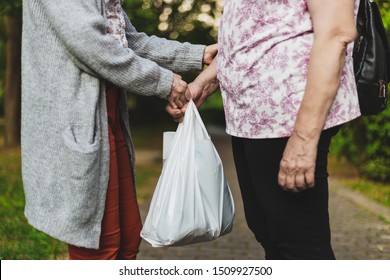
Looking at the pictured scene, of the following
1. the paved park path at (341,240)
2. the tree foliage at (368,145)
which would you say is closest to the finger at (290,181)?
the paved park path at (341,240)

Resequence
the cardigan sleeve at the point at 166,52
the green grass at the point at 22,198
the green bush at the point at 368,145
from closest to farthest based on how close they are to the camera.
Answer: the cardigan sleeve at the point at 166,52 < the green grass at the point at 22,198 < the green bush at the point at 368,145

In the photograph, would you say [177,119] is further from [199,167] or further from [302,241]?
[302,241]

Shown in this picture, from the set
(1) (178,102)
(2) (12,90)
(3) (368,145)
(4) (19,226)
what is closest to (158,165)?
(2) (12,90)

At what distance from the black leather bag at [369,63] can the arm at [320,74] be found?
255 mm

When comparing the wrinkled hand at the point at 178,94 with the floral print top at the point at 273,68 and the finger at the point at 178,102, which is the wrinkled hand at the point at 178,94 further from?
the floral print top at the point at 273,68

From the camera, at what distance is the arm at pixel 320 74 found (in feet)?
6.97

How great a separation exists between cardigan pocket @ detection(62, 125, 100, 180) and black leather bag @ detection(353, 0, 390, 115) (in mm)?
1053

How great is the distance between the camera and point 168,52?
9.78ft

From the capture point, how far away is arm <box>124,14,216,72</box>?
2.97m

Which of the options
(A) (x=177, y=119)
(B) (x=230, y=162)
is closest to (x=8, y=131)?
(B) (x=230, y=162)

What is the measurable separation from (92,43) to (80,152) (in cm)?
42

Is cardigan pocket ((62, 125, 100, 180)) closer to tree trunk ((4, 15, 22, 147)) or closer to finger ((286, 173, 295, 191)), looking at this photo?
finger ((286, 173, 295, 191))

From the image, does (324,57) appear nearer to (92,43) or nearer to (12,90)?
(92,43)

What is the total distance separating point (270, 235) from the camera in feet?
8.11
